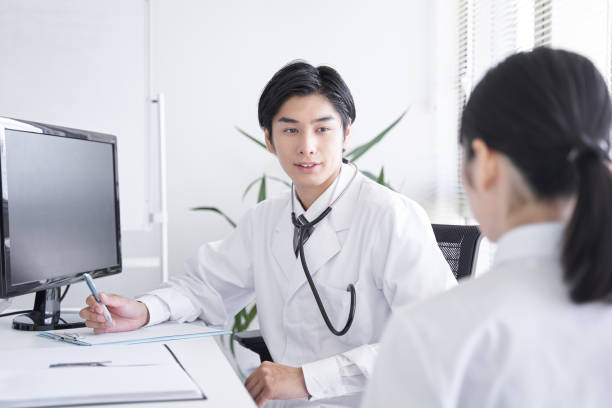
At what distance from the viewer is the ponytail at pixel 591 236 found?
20.9 inches

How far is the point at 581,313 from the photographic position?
542 mm

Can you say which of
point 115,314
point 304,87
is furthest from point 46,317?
point 304,87

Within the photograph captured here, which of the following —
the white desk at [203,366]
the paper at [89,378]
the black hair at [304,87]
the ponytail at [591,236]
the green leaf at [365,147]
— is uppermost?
the black hair at [304,87]

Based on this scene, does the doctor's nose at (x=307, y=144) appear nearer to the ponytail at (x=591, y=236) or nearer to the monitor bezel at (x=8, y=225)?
the monitor bezel at (x=8, y=225)

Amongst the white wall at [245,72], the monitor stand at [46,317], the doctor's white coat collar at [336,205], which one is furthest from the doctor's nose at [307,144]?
the white wall at [245,72]

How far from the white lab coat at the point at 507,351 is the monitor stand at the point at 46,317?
3.39 feet

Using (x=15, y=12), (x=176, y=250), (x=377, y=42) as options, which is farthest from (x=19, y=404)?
(x=377, y=42)

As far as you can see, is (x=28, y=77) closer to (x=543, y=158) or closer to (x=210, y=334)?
(x=210, y=334)

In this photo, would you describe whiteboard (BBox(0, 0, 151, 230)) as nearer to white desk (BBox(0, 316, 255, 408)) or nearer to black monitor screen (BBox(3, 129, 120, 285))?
black monitor screen (BBox(3, 129, 120, 285))

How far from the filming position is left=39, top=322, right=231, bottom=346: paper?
3.90 feet

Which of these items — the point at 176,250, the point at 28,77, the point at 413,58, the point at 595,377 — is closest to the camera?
the point at 595,377

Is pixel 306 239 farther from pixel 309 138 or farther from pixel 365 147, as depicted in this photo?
pixel 365 147

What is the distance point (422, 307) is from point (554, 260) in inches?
5.7

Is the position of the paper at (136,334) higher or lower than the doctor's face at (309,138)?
lower
